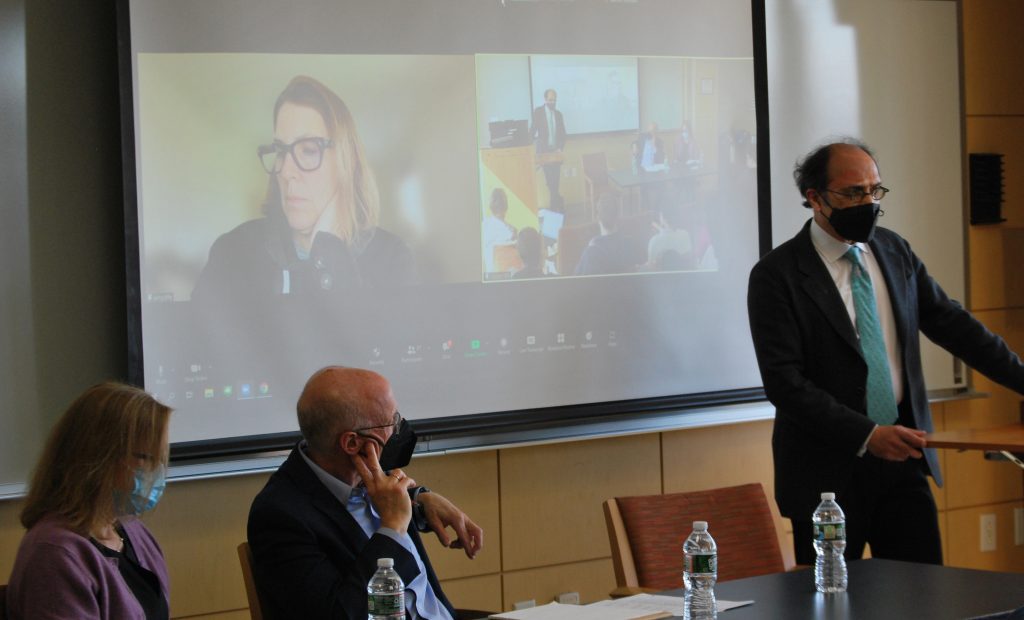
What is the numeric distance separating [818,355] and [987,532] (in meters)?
2.34

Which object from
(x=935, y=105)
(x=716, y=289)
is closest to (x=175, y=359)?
(x=716, y=289)

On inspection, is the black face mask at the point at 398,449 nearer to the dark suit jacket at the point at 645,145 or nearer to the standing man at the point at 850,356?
the standing man at the point at 850,356

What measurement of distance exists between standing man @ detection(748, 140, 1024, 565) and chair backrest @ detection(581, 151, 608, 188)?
2.98 ft

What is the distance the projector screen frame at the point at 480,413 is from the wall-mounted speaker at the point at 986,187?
1116 millimetres

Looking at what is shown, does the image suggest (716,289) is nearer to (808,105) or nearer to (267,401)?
(808,105)

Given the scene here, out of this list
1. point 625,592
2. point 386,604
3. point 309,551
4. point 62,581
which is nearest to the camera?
point 386,604

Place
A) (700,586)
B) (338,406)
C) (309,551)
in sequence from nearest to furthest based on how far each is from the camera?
1. (700,586)
2. (309,551)
3. (338,406)

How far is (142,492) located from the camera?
8.41ft

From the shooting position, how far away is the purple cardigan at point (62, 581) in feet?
7.73

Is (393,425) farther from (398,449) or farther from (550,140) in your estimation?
(550,140)

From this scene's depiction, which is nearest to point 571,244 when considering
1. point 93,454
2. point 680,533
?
point 680,533

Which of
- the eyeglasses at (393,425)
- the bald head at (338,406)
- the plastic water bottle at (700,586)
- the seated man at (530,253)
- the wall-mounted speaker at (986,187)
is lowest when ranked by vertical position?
the plastic water bottle at (700,586)

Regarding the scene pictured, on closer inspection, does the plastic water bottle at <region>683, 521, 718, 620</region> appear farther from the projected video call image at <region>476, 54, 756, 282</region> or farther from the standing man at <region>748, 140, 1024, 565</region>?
the projected video call image at <region>476, 54, 756, 282</region>

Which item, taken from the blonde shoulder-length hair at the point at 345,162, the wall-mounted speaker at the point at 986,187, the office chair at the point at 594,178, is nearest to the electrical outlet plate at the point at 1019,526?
the wall-mounted speaker at the point at 986,187
